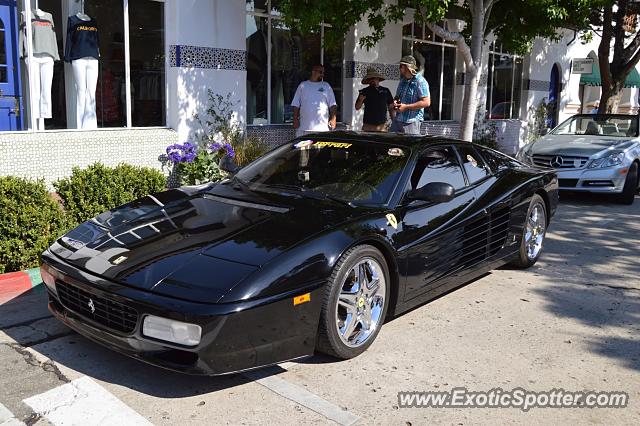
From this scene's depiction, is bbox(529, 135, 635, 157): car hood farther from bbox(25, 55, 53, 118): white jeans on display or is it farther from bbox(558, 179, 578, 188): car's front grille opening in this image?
bbox(25, 55, 53, 118): white jeans on display

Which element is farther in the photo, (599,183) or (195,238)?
(599,183)

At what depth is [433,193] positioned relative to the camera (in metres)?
4.47

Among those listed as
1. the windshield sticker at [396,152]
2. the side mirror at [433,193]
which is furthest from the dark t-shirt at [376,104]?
the side mirror at [433,193]

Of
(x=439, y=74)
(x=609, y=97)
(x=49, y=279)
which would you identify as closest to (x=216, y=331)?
(x=49, y=279)

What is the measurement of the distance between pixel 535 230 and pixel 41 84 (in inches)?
253

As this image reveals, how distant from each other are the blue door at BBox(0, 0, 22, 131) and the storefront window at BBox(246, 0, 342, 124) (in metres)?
3.91

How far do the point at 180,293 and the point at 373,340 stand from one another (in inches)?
56.6

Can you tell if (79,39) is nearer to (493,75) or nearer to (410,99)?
(410,99)

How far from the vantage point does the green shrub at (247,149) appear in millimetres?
9852

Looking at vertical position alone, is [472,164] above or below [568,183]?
above

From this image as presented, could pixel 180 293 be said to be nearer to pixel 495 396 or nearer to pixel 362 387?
pixel 362 387

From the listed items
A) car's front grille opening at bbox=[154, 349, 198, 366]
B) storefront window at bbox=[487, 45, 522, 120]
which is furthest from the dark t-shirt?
storefront window at bbox=[487, 45, 522, 120]

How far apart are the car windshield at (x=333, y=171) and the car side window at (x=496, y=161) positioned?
1.22 m

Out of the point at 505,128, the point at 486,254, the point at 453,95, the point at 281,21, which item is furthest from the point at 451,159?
the point at 505,128
